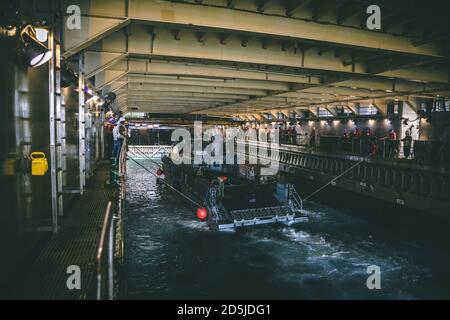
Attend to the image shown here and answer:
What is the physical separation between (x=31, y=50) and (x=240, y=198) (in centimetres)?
1019

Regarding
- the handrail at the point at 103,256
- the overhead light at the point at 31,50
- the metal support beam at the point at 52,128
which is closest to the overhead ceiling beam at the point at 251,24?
the metal support beam at the point at 52,128

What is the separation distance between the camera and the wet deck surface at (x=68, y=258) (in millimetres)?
4332

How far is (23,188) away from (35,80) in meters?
2.10

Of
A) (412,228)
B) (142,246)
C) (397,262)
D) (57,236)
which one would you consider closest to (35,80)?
(57,236)

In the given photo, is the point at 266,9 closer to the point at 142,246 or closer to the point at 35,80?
the point at 35,80

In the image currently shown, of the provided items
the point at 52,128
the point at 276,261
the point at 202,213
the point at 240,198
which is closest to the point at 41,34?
the point at 52,128

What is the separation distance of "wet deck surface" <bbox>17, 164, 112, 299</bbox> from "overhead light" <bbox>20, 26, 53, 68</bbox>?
3.30 metres

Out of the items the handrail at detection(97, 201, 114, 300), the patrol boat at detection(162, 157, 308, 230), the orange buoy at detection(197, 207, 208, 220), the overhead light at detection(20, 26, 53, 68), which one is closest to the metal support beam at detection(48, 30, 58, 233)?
the overhead light at detection(20, 26, 53, 68)

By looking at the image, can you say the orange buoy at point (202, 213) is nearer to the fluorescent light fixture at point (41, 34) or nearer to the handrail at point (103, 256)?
the handrail at point (103, 256)

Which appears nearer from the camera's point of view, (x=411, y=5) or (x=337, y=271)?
A: (x=411, y=5)

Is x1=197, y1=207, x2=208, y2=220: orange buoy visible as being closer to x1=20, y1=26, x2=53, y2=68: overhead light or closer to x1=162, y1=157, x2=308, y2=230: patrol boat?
x1=162, y1=157, x2=308, y2=230: patrol boat

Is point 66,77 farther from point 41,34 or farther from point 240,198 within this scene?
point 240,198
